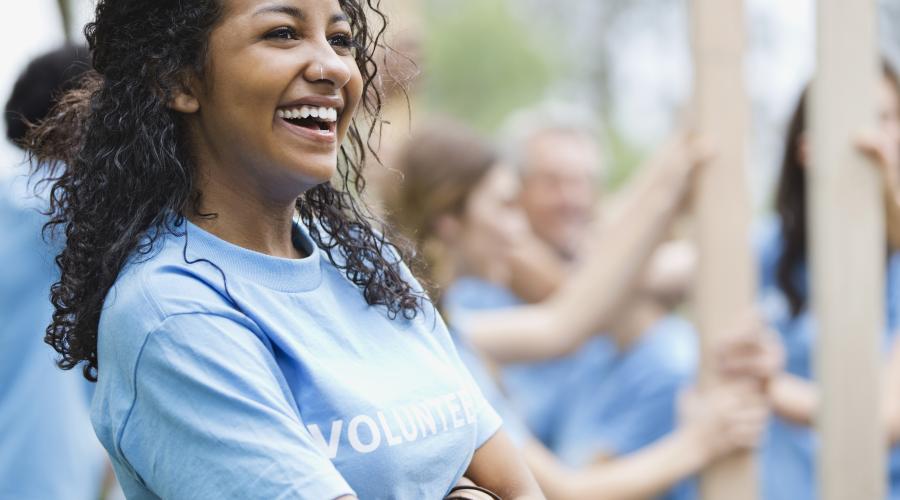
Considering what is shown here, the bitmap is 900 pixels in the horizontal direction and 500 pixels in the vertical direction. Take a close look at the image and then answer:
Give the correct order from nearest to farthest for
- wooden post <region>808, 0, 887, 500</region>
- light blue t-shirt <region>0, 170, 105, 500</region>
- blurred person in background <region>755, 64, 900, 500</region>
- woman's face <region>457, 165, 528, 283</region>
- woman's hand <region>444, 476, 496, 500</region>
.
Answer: woman's hand <region>444, 476, 496, 500</region> → light blue t-shirt <region>0, 170, 105, 500</region> → wooden post <region>808, 0, 887, 500</region> → woman's face <region>457, 165, 528, 283</region> → blurred person in background <region>755, 64, 900, 500</region>

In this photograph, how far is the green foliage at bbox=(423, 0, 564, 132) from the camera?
28000 mm

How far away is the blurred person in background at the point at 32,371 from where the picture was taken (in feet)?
10.8

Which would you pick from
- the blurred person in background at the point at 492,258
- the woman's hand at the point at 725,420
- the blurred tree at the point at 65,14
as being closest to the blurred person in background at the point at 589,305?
the blurred person in background at the point at 492,258

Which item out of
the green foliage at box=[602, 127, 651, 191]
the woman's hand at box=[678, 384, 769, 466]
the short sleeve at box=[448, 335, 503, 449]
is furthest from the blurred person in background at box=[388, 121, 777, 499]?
the green foliage at box=[602, 127, 651, 191]

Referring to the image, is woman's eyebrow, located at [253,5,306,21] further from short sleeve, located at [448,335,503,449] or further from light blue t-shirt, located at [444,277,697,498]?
light blue t-shirt, located at [444,277,697,498]

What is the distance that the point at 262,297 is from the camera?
1781 millimetres

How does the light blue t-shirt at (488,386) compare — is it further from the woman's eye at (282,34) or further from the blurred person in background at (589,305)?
the woman's eye at (282,34)

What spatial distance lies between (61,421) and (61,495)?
0.60 ft

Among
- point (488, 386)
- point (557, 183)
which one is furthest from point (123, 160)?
point (557, 183)

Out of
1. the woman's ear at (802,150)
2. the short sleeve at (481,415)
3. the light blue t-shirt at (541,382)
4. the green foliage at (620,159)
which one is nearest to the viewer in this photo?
the short sleeve at (481,415)

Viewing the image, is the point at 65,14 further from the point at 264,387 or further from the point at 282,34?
the point at 264,387

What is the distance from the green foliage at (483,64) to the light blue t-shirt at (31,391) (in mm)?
24404

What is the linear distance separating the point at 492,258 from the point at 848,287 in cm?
125

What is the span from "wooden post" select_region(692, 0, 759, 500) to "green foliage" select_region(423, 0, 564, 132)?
24.2 meters
